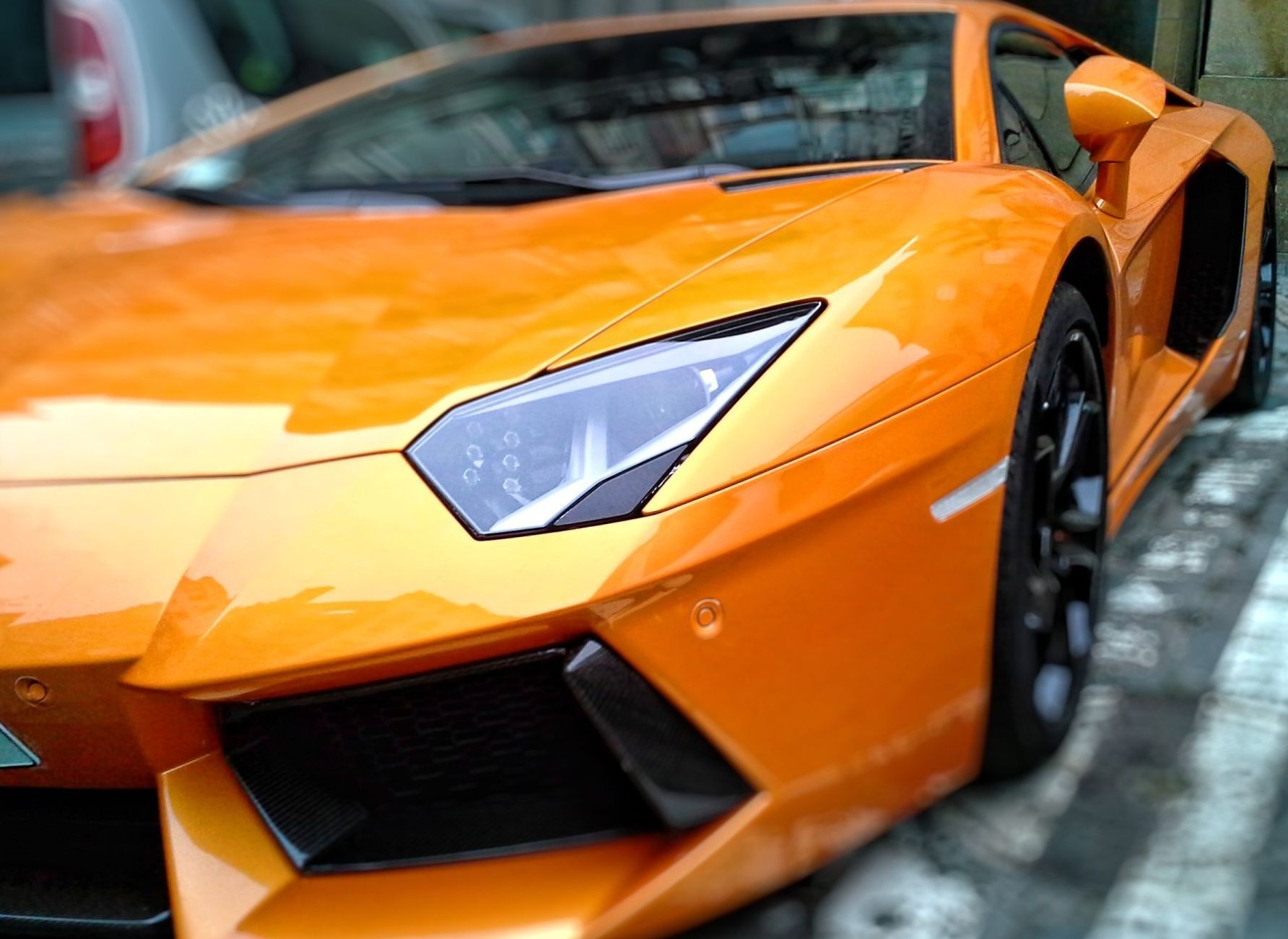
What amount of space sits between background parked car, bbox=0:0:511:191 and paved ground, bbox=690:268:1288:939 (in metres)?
3.25

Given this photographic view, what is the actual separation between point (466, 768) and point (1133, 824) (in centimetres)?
79

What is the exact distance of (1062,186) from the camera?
1.86 m

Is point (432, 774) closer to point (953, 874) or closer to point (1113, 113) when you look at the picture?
point (953, 874)

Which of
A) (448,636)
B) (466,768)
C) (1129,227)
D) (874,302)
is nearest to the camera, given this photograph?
(448,636)

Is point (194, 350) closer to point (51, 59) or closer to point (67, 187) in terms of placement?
point (67, 187)

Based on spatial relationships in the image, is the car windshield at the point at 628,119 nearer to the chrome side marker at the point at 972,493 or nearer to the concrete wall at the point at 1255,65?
the concrete wall at the point at 1255,65

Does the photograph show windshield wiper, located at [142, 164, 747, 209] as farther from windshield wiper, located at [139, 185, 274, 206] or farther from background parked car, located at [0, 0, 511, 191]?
background parked car, located at [0, 0, 511, 191]

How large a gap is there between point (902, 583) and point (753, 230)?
20.2 inches

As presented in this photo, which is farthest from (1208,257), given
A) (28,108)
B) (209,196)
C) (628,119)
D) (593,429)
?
(28,108)

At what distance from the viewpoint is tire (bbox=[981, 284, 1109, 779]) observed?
1537mm

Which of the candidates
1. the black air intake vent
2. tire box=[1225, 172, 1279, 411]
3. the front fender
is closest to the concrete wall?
tire box=[1225, 172, 1279, 411]

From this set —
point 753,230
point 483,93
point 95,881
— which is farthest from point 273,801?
point 483,93

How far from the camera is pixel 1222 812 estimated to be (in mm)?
1594

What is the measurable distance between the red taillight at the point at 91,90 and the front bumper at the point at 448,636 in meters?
3.08
